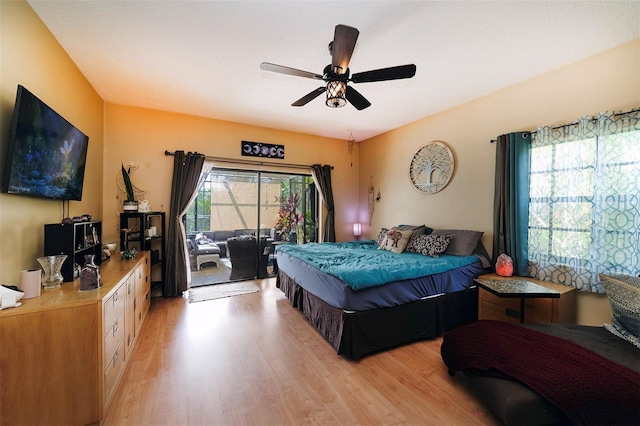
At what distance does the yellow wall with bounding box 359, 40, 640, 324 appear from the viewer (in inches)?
91.7

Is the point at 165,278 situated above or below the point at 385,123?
below

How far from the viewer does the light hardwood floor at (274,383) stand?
1.65 metres

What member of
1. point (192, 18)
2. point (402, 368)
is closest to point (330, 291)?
point (402, 368)

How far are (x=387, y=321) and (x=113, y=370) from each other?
2218 millimetres

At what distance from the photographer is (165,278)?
381 cm

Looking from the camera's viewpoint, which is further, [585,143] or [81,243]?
[585,143]

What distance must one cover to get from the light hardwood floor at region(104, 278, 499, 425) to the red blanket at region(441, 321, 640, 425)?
0.34 m

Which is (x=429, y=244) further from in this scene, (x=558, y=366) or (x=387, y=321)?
(x=558, y=366)

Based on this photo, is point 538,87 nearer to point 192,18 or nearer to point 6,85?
point 192,18

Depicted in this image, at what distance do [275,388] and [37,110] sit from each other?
2596 mm

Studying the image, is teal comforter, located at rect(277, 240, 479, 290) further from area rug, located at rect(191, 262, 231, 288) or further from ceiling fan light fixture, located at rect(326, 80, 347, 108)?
area rug, located at rect(191, 262, 231, 288)

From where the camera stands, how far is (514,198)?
2879mm

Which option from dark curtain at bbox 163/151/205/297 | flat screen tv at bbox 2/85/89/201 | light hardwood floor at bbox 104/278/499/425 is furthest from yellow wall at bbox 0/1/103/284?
dark curtain at bbox 163/151/205/297

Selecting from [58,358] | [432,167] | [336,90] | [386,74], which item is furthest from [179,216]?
[432,167]
